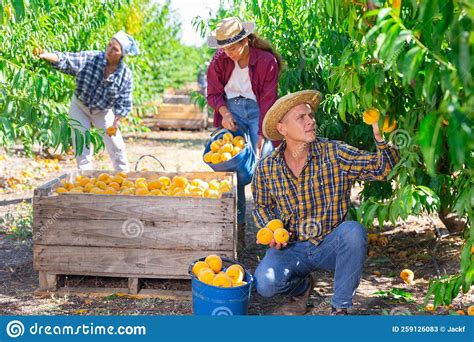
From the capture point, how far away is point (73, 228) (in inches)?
152

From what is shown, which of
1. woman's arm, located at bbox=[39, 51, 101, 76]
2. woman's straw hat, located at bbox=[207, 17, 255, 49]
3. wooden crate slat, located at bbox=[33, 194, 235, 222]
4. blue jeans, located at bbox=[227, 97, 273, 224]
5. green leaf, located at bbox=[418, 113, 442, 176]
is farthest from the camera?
woman's arm, located at bbox=[39, 51, 101, 76]

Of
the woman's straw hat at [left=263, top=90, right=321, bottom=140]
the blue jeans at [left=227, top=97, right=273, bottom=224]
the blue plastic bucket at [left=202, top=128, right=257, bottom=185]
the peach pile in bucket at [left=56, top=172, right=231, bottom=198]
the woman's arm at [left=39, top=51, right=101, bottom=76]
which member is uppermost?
the woman's arm at [left=39, top=51, right=101, bottom=76]

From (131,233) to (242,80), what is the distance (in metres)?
1.58

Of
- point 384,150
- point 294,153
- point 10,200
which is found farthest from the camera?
point 10,200

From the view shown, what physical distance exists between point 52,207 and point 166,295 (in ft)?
2.74

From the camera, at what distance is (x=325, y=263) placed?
11.3 feet

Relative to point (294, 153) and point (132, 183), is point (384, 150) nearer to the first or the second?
point (294, 153)

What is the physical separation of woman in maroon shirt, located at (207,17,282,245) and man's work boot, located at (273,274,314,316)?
132 centimetres

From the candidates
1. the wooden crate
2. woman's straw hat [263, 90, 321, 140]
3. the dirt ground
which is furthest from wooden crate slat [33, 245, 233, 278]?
woman's straw hat [263, 90, 321, 140]

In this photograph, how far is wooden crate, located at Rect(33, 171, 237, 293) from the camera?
3811mm

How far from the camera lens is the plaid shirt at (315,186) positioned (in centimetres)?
339

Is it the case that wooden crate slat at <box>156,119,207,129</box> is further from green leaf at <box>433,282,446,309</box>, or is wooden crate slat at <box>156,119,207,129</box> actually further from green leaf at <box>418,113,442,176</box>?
green leaf at <box>418,113,442,176</box>

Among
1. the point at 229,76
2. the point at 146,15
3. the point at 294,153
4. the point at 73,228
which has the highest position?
the point at 146,15

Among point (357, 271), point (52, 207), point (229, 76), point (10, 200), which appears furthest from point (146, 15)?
point (357, 271)
